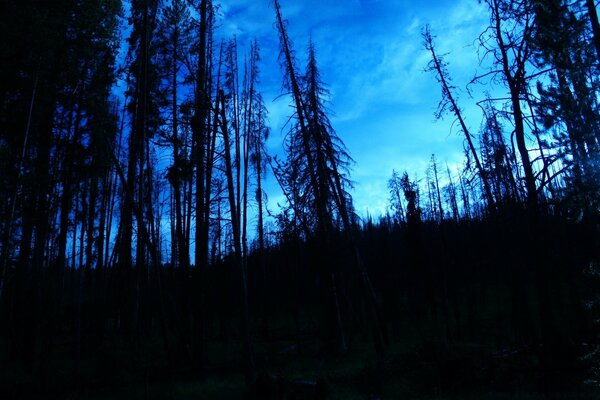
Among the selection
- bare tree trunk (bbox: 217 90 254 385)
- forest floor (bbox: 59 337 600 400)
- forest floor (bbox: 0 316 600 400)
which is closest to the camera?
forest floor (bbox: 59 337 600 400)

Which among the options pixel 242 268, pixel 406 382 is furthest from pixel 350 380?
pixel 242 268

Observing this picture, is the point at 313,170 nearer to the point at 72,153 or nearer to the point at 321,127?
the point at 321,127

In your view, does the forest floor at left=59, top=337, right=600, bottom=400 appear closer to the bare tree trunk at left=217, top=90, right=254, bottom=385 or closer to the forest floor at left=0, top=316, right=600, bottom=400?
the forest floor at left=0, top=316, right=600, bottom=400

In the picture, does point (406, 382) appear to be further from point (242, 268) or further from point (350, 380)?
point (242, 268)

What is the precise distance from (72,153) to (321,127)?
9.68 meters

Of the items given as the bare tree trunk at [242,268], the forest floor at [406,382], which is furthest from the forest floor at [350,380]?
the bare tree trunk at [242,268]

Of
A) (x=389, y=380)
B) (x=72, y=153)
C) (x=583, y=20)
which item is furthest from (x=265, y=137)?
(x=583, y=20)

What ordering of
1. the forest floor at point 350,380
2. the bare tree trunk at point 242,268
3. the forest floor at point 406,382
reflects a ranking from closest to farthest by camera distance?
1. the forest floor at point 406,382
2. the forest floor at point 350,380
3. the bare tree trunk at point 242,268

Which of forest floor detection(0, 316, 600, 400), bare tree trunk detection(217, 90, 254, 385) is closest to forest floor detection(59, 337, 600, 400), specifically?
forest floor detection(0, 316, 600, 400)

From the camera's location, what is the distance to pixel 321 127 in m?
16.1

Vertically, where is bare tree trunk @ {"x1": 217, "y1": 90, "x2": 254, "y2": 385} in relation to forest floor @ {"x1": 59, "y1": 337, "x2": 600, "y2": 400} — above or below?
above

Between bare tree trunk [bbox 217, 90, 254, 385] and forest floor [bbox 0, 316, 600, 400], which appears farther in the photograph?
bare tree trunk [bbox 217, 90, 254, 385]

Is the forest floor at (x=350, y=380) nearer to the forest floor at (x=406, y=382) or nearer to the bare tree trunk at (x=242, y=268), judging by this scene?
the forest floor at (x=406, y=382)

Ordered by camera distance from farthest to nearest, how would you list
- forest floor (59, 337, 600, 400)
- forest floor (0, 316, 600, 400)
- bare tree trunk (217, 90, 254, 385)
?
bare tree trunk (217, 90, 254, 385) < forest floor (0, 316, 600, 400) < forest floor (59, 337, 600, 400)
